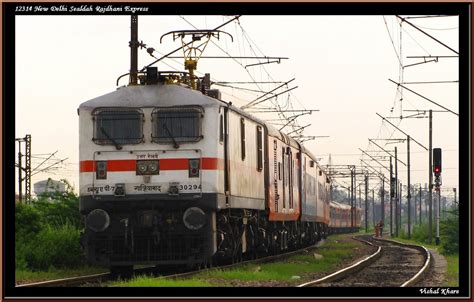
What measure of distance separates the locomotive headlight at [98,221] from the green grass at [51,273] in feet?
5.69

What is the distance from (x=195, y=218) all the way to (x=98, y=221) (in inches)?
80.6

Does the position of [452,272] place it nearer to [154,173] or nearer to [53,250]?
[154,173]

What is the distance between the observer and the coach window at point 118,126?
22031 millimetres

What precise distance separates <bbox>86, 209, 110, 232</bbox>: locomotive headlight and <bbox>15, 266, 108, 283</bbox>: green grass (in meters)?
1.73

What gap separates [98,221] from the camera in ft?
71.6

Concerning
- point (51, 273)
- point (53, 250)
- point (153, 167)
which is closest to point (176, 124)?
point (153, 167)

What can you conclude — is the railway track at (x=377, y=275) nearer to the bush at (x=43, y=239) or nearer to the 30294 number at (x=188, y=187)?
the 30294 number at (x=188, y=187)

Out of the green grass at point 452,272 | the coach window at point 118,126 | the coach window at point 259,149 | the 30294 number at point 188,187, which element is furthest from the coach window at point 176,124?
the green grass at point 452,272

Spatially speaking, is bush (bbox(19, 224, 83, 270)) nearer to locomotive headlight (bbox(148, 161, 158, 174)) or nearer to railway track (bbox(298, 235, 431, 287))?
locomotive headlight (bbox(148, 161, 158, 174))

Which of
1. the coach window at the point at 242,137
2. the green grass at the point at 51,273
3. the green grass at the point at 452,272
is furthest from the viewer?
the coach window at the point at 242,137

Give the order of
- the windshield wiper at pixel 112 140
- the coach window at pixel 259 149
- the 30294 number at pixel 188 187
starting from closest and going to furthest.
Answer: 1. the 30294 number at pixel 188 187
2. the windshield wiper at pixel 112 140
3. the coach window at pixel 259 149

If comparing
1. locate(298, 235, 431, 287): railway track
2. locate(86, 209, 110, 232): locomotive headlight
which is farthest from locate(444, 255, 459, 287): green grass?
locate(86, 209, 110, 232): locomotive headlight

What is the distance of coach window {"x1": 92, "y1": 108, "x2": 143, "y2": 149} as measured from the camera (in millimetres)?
22031

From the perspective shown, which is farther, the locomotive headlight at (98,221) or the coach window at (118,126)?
the coach window at (118,126)
